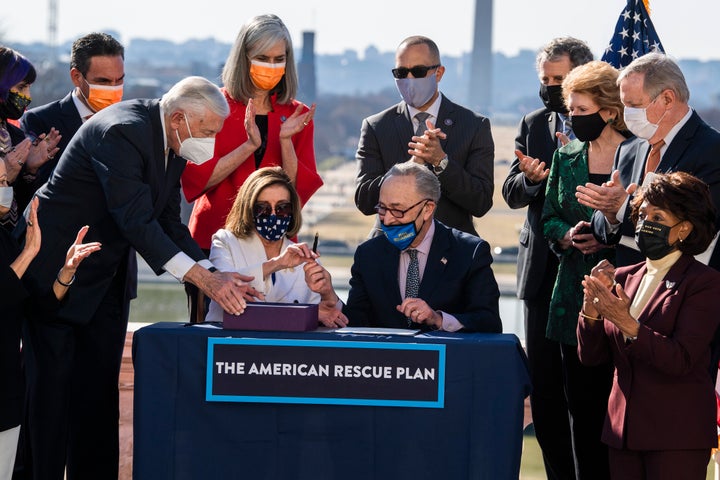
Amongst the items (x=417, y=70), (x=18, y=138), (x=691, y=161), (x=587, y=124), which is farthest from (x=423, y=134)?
(x=18, y=138)

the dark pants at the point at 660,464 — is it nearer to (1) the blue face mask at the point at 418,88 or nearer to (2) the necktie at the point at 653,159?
(2) the necktie at the point at 653,159

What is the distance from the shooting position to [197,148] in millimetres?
4156

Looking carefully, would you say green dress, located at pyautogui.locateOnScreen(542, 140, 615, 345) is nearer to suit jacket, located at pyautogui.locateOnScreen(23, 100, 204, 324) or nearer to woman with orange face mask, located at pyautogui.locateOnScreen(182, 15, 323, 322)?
woman with orange face mask, located at pyautogui.locateOnScreen(182, 15, 323, 322)

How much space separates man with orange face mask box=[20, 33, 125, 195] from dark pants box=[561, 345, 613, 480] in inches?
86.7

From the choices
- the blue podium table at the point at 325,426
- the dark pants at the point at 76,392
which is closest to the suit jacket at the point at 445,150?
the dark pants at the point at 76,392

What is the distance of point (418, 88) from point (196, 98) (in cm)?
130

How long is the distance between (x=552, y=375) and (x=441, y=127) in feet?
3.82

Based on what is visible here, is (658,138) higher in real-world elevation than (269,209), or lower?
higher

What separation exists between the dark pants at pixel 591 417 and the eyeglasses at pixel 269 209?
46.5 inches

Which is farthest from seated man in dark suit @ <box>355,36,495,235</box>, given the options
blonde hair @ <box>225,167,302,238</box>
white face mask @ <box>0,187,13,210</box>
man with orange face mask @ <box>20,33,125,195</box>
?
white face mask @ <box>0,187,13,210</box>

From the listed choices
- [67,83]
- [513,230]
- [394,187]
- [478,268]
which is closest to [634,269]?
[478,268]

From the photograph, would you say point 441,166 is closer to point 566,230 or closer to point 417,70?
point 417,70

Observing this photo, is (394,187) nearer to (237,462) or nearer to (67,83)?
(237,462)

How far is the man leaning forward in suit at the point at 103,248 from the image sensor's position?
13.2ft
